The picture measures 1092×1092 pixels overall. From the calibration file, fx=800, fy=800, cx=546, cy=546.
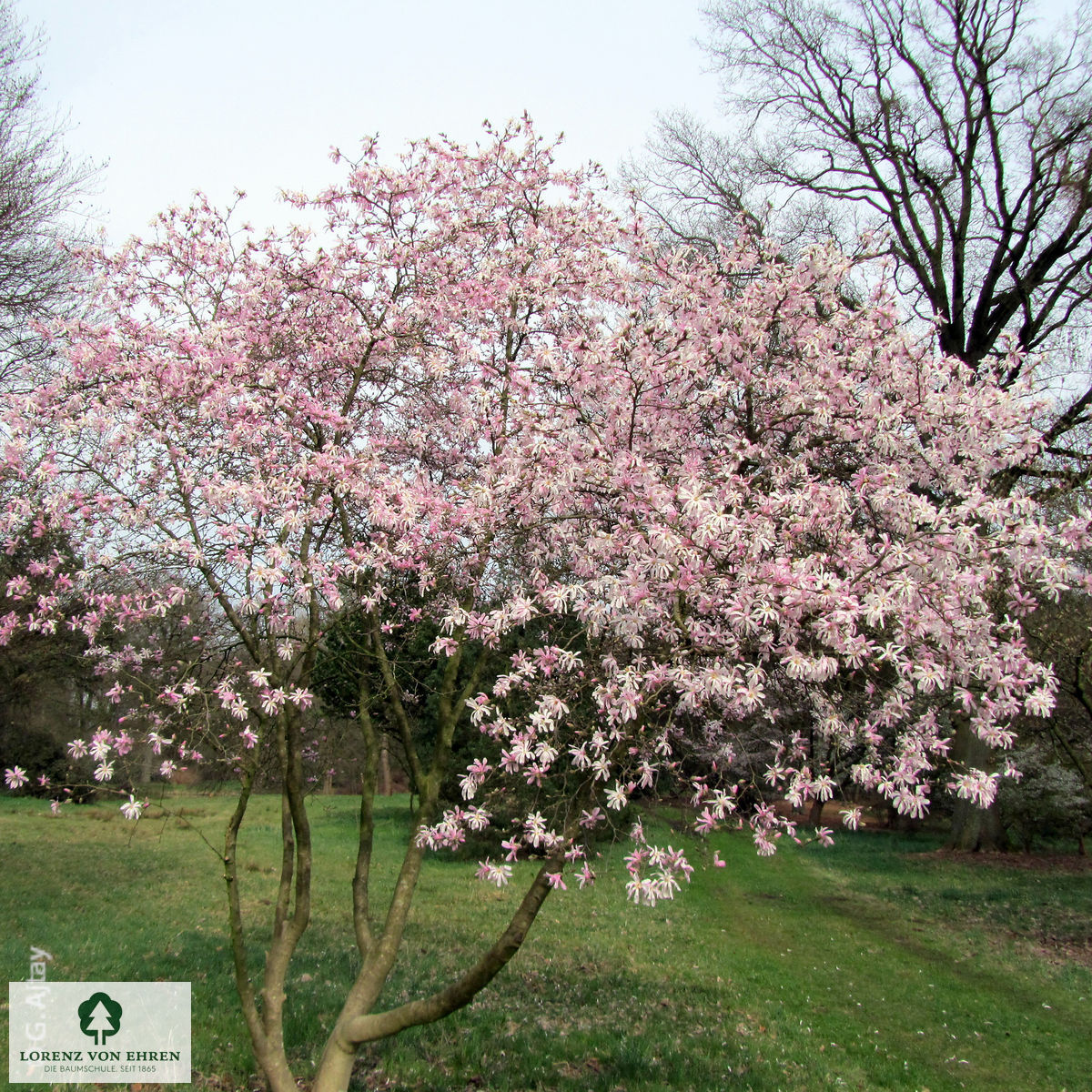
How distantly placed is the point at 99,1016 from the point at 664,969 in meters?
6.09

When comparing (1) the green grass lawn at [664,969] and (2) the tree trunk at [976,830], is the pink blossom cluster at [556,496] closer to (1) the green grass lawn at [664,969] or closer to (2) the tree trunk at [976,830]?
(1) the green grass lawn at [664,969]

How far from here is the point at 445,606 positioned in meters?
5.84

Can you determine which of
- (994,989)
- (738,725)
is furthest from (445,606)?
(994,989)

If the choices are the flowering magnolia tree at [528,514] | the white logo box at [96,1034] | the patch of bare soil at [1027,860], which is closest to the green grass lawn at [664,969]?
the white logo box at [96,1034]

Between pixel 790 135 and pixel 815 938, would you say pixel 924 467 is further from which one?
pixel 790 135

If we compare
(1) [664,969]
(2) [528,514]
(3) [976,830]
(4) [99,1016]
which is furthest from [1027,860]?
(4) [99,1016]

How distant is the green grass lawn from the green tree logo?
65 centimetres

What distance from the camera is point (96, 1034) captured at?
609 centimetres

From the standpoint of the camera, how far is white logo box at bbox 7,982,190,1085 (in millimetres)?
5676

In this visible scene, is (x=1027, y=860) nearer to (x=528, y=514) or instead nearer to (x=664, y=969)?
(x=664, y=969)

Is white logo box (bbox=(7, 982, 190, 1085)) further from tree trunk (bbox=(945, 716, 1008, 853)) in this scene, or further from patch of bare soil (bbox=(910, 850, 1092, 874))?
tree trunk (bbox=(945, 716, 1008, 853))

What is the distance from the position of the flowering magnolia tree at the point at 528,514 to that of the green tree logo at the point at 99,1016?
63.1 inches

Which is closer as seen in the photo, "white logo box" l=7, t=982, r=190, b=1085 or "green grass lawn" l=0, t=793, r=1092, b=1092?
"white logo box" l=7, t=982, r=190, b=1085

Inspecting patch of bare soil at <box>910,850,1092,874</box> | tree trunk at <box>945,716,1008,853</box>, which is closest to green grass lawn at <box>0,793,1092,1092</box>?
patch of bare soil at <box>910,850,1092,874</box>
